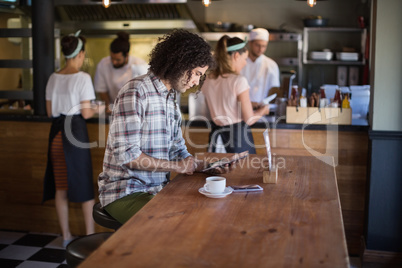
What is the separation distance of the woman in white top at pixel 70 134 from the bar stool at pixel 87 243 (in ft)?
5.39

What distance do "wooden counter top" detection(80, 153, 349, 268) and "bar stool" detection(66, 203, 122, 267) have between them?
401mm

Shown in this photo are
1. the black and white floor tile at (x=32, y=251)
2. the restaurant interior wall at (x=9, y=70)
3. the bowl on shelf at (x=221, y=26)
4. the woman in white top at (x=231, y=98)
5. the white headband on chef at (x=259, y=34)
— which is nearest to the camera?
the black and white floor tile at (x=32, y=251)

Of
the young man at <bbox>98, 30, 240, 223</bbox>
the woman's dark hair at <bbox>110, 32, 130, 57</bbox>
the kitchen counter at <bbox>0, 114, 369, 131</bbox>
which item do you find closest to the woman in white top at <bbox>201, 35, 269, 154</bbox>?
the kitchen counter at <bbox>0, 114, 369, 131</bbox>

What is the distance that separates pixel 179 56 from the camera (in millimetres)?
2547

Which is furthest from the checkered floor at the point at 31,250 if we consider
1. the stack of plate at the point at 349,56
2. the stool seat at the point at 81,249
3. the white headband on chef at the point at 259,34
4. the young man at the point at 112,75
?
the stack of plate at the point at 349,56

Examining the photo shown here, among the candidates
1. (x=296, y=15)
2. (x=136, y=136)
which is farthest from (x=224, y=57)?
(x=296, y=15)

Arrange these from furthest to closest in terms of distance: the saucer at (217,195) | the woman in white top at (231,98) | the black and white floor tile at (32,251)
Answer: the woman in white top at (231,98) < the black and white floor tile at (32,251) < the saucer at (217,195)

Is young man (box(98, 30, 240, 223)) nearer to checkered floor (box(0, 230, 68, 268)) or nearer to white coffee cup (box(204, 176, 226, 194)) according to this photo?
white coffee cup (box(204, 176, 226, 194))

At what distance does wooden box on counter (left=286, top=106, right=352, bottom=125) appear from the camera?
4.23 m

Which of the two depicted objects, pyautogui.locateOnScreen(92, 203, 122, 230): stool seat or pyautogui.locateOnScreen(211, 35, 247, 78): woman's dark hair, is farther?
pyautogui.locateOnScreen(211, 35, 247, 78): woman's dark hair

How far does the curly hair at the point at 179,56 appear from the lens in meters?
2.55

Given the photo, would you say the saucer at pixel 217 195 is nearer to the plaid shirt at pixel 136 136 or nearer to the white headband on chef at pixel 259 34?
the plaid shirt at pixel 136 136

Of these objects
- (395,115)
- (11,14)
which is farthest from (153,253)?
(11,14)

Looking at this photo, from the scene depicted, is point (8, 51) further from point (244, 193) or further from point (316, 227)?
point (316, 227)
